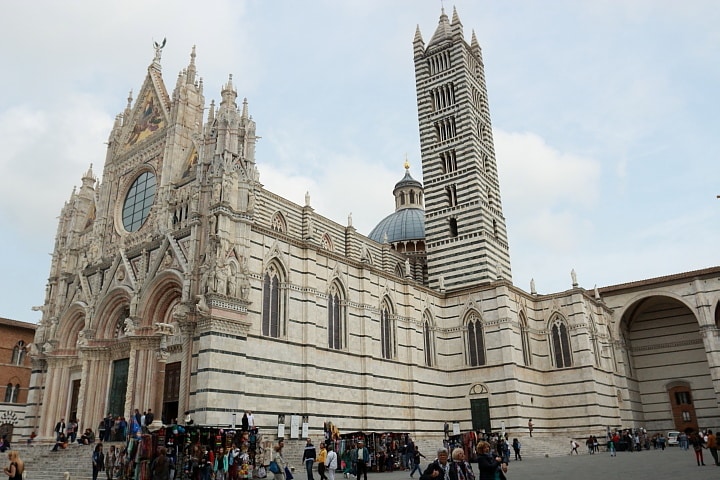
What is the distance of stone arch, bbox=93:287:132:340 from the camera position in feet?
86.0

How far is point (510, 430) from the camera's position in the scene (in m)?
29.4

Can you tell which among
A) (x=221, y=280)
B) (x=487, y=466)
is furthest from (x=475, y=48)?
(x=487, y=466)

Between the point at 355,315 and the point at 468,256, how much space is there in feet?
32.9

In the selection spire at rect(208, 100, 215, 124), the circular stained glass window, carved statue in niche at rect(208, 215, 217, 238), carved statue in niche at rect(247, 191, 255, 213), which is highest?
spire at rect(208, 100, 215, 124)

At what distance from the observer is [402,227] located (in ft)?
155

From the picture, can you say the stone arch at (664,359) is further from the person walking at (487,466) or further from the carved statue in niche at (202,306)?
the person walking at (487,466)

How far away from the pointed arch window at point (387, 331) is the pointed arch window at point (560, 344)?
1002 cm

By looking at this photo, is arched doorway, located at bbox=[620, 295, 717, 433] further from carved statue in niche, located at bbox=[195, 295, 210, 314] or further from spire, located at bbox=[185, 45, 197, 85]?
spire, located at bbox=[185, 45, 197, 85]

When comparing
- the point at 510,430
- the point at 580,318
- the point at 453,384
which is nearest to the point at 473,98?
the point at 580,318

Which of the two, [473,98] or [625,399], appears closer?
[625,399]

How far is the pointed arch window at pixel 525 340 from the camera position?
32281 mm

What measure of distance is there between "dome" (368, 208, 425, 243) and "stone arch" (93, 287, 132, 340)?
22771 mm

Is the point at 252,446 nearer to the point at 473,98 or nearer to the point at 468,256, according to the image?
the point at 468,256

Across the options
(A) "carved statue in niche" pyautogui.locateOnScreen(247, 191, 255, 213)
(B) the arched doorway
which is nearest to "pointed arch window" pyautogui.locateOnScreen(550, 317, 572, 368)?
(B) the arched doorway
